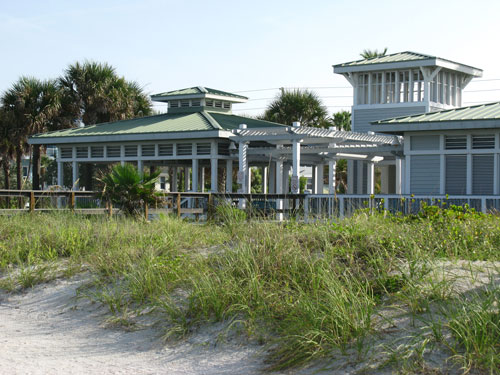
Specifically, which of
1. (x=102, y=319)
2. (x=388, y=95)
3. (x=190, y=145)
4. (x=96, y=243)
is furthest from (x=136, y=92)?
(x=102, y=319)

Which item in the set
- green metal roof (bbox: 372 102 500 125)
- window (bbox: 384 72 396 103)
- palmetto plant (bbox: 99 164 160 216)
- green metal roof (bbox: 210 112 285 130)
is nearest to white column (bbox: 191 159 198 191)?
green metal roof (bbox: 210 112 285 130)

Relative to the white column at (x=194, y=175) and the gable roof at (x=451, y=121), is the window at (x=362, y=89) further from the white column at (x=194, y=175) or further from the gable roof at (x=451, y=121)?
the gable roof at (x=451, y=121)

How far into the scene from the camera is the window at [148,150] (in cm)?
2806

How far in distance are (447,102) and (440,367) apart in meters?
23.8

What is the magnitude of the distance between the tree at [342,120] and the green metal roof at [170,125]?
55.3 ft

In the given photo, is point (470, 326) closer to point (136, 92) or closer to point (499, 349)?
point (499, 349)

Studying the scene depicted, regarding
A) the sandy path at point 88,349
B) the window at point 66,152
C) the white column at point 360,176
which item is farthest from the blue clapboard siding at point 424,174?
the window at point 66,152

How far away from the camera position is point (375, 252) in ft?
26.4

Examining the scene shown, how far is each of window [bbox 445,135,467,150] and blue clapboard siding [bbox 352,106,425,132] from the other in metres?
7.41

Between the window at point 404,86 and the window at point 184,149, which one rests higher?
the window at point 404,86

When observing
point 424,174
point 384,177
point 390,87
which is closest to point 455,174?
point 424,174

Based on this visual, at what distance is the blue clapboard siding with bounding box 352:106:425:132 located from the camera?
27.0 meters

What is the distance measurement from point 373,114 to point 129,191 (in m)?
15.1

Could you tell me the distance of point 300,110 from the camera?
135 ft
